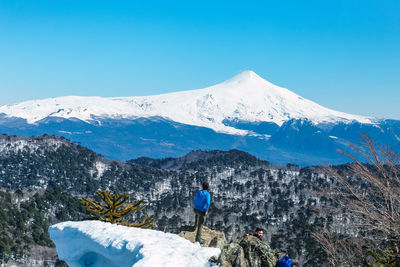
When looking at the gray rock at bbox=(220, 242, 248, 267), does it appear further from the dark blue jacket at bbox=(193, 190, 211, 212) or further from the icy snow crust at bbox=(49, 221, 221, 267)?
the dark blue jacket at bbox=(193, 190, 211, 212)

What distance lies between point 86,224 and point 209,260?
734 centimetres

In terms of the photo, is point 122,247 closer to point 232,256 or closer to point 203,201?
point 203,201

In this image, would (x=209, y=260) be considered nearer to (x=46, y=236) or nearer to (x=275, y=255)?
(x=275, y=255)

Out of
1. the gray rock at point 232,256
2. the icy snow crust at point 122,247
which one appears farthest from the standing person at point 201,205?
the gray rock at point 232,256

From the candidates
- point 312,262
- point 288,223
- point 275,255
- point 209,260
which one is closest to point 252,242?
point 275,255

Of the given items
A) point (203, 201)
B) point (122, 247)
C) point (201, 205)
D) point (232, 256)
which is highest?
point (203, 201)

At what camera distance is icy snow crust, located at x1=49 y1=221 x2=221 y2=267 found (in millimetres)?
15161

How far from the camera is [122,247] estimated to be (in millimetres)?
16844

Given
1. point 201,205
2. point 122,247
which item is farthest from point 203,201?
point 122,247

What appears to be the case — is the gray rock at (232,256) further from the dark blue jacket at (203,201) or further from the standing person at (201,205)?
the dark blue jacket at (203,201)

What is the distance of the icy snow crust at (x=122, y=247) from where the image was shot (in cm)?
1516

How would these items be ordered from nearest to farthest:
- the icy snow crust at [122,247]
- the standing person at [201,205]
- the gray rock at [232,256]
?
the icy snow crust at [122,247], the gray rock at [232,256], the standing person at [201,205]

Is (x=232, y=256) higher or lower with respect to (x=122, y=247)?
higher

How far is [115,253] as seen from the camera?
1716 centimetres
